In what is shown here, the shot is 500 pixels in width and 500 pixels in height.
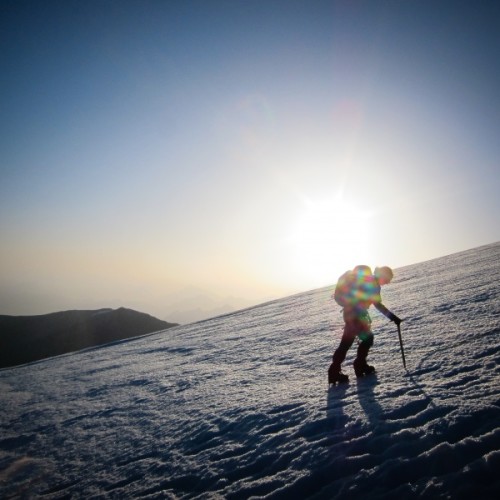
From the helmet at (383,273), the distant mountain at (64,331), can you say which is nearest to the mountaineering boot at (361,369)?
the helmet at (383,273)

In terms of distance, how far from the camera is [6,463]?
545cm

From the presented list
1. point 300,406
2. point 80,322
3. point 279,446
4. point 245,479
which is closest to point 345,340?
point 300,406

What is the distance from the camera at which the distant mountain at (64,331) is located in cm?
4066

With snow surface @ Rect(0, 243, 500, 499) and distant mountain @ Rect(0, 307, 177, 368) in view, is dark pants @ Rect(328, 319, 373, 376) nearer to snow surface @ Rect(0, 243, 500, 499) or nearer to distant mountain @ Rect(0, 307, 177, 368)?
snow surface @ Rect(0, 243, 500, 499)

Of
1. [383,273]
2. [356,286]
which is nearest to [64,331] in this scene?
[356,286]

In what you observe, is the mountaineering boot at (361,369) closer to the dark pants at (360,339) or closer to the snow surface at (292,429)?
the dark pants at (360,339)

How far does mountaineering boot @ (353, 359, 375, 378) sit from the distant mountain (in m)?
37.4

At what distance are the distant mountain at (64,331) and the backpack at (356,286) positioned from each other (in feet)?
124

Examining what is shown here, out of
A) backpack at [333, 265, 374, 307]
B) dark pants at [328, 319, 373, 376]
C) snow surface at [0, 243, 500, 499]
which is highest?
backpack at [333, 265, 374, 307]

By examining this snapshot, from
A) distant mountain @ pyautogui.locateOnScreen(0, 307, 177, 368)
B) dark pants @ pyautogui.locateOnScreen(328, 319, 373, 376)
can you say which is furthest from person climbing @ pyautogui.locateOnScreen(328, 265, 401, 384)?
distant mountain @ pyautogui.locateOnScreen(0, 307, 177, 368)

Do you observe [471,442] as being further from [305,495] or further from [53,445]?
[53,445]

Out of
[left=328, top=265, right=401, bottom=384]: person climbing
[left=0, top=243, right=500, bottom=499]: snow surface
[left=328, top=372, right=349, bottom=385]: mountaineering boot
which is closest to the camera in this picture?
[left=0, top=243, right=500, bottom=499]: snow surface

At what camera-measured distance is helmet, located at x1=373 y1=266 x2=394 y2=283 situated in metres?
5.68

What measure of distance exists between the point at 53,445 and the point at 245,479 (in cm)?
439
